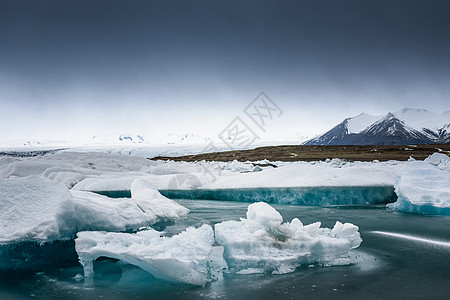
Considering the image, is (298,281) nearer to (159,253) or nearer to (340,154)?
(159,253)

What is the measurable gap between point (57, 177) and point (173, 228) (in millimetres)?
8316

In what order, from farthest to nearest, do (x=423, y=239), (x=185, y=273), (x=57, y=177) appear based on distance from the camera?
(x=57, y=177) → (x=423, y=239) → (x=185, y=273)

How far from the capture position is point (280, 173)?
9.42 m

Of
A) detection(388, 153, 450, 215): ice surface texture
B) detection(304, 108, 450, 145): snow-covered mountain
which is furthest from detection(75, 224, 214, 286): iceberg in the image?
detection(304, 108, 450, 145): snow-covered mountain

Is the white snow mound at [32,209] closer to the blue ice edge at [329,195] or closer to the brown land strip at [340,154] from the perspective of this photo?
the blue ice edge at [329,195]

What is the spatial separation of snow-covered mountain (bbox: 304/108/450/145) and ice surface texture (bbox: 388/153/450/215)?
100 m

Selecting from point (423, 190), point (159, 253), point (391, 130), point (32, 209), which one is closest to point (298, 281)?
point (159, 253)

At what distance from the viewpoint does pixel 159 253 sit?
10.5 ft

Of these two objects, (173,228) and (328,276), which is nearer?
(328,276)

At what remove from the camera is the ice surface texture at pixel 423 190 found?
6564mm

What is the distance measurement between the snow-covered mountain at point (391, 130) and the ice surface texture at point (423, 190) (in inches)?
3945

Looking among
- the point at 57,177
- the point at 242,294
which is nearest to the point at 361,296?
the point at 242,294

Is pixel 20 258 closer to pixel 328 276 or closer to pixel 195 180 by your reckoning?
pixel 328 276

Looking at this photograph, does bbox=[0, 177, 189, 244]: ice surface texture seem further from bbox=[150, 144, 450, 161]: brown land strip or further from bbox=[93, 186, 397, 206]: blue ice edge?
bbox=[150, 144, 450, 161]: brown land strip
